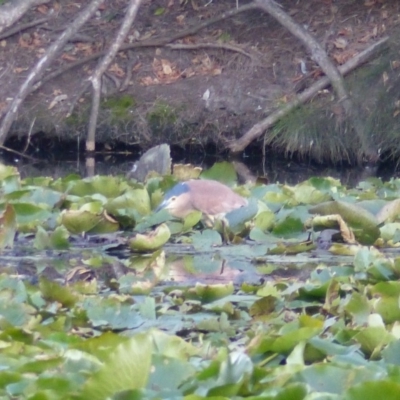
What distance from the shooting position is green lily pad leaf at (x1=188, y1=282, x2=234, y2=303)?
300cm

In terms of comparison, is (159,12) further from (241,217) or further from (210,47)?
(241,217)

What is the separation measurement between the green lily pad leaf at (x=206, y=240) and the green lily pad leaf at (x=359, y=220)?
0.51 metres

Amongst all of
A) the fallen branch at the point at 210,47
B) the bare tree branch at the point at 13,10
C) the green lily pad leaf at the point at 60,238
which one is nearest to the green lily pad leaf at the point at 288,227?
the green lily pad leaf at the point at 60,238

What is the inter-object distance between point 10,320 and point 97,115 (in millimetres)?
7764

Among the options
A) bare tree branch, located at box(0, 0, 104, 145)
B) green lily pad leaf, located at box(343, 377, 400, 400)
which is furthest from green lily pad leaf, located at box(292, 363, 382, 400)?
bare tree branch, located at box(0, 0, 104, 145)

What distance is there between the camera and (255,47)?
1134 cm

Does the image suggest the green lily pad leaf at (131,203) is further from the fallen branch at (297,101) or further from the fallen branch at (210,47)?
the fallen branch at (210,47)

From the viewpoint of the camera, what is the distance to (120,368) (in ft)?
6.21

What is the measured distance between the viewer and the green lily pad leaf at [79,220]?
3.95m

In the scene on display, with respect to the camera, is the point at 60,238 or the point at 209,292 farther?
the point at 60,238

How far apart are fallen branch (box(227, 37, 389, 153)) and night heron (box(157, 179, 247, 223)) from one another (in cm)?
569

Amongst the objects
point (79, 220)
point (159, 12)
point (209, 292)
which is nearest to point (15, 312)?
point (209, 292)

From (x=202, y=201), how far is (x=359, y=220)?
73 centimetres

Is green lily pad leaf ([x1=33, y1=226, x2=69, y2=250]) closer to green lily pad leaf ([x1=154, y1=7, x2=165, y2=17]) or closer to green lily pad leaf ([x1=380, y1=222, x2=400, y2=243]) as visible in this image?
green lily pad leaf ([x1=380, y1=222, x2=400, y2=243])
